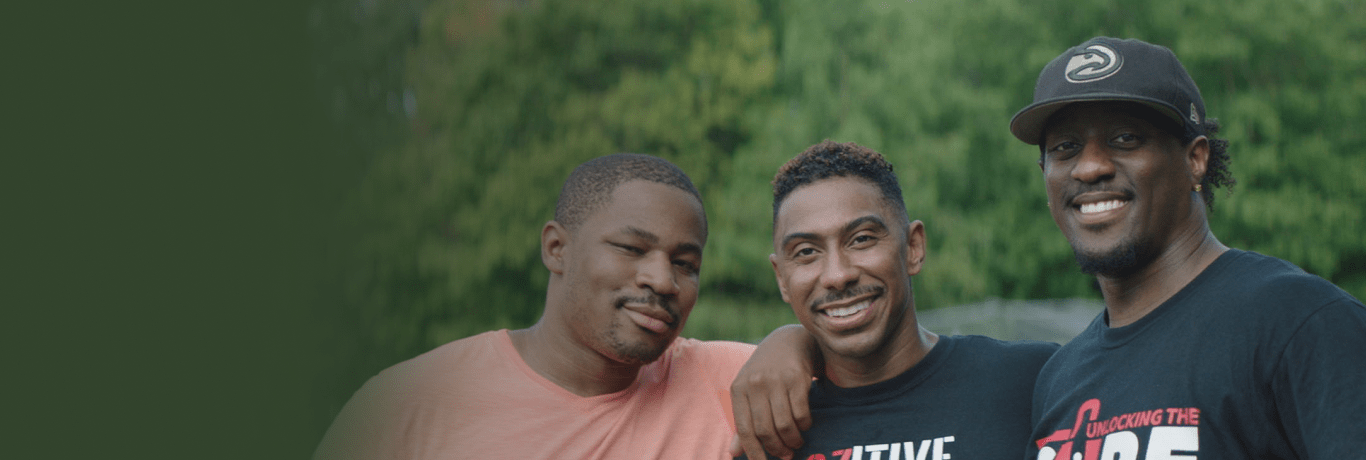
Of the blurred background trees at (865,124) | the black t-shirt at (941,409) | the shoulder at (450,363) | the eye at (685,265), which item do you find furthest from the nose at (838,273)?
the blurred background trees at (865,124)

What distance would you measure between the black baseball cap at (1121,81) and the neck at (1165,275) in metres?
0.34

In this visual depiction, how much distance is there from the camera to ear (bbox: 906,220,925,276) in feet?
12.0

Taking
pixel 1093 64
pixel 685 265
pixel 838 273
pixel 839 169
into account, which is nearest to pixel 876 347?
pixel 838 273

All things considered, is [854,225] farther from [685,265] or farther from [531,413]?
[531,413]

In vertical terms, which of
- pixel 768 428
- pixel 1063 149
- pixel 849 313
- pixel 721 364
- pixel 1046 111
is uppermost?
pixel 1046 111

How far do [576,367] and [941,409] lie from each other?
134 cm

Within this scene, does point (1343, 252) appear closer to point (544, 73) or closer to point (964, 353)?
point (544, 73)

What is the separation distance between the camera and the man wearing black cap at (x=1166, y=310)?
2.40 metres

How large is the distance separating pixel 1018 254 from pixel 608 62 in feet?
20.9

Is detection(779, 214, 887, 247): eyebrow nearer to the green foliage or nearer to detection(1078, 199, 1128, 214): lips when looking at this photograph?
detection(1078, 199, 1128, 214): lips

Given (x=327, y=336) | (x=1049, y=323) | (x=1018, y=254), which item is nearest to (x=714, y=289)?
(x=1018, y=254)

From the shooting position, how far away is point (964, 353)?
3557mm

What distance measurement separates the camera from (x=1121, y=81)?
117 inches

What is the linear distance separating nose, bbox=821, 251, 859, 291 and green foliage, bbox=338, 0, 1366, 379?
9.32 metres
